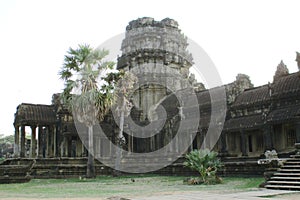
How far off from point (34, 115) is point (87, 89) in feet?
33.9

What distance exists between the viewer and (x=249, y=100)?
27.9 meters

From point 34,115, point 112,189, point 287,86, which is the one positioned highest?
point 287,86

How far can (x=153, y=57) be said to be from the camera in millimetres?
40656

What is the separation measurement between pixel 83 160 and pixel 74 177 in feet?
8.66

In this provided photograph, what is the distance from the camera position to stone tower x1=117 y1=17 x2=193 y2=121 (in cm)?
3925

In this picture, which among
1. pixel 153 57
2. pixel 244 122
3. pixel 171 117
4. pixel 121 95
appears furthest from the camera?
pixel 153 57

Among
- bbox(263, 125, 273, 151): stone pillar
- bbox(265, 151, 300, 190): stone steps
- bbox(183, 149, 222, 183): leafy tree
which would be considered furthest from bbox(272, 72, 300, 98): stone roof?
bbox(265, 151, 300, 190): stone steps

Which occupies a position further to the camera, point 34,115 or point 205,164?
point 34,115

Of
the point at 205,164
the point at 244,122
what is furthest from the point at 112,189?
the point at 244,122

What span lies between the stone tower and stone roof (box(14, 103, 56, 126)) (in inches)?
367

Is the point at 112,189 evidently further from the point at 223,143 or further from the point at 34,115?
the point at 34,115

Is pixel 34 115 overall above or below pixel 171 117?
above

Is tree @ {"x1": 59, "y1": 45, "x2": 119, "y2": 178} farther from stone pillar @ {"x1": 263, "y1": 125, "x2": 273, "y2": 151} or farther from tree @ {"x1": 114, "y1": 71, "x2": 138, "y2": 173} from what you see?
stone pillar @ {"x1": 263, "y1": 125, "x2": 273, "y2": 151}

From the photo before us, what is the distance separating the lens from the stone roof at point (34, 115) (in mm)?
31984
